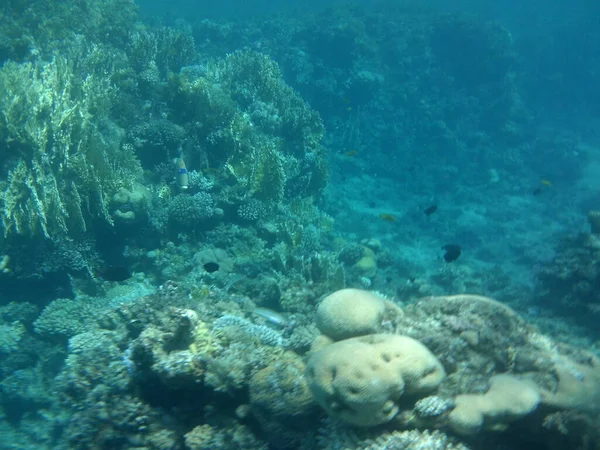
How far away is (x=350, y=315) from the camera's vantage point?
14.5 ft

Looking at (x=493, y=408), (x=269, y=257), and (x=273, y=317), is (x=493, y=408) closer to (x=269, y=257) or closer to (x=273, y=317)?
(x=273, y=317)

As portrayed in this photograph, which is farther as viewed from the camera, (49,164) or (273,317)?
(49,164)

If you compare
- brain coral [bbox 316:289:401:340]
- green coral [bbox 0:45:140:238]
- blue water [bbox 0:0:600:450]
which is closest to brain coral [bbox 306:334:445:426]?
blue water [bbox 0:0:600:450]

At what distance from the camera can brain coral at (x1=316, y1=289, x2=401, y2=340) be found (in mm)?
4371

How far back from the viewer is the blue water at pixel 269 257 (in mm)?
4016

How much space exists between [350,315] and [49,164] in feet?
23.3

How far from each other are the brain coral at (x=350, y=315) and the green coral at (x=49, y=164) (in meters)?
5.94

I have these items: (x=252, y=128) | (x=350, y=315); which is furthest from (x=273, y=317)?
(x=252, y=128)

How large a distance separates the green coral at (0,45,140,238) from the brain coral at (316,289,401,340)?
19.5ft

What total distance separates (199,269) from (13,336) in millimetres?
3798

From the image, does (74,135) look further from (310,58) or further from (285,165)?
(310,58)

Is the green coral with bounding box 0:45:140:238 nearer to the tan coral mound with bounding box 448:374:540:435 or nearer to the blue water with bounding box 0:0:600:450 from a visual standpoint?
the blue water with bounding box 0:0:600:450

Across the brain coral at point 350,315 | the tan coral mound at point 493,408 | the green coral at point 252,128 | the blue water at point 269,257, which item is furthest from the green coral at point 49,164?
the tan coral mound at point 493,408

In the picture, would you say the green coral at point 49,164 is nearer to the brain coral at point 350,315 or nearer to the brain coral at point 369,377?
the brain coral at point 350,315
